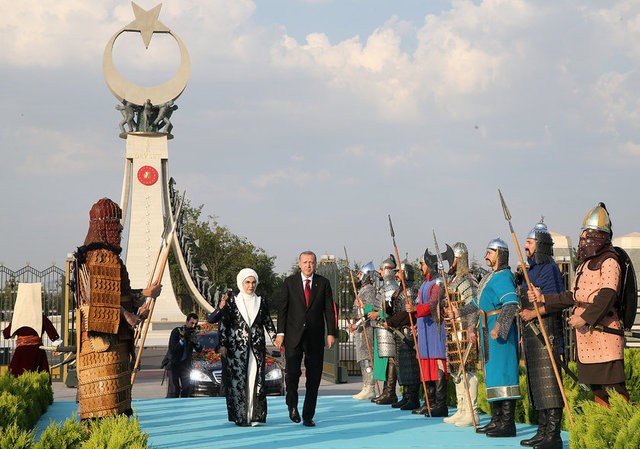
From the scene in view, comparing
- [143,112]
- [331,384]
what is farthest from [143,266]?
[331,384]

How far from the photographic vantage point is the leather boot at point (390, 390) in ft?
42.6

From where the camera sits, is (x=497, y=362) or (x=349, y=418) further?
(x=349, y=418)

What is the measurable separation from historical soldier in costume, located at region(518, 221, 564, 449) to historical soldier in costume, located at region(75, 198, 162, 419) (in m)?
3.48

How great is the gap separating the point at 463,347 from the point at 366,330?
350 centimetres

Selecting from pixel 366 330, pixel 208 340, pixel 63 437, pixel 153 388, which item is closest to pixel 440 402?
pixel 366 330

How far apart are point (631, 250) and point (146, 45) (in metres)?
18.8

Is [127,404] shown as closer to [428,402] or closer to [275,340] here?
[275,340]

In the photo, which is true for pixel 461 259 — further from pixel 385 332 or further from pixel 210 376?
pixel 210 376

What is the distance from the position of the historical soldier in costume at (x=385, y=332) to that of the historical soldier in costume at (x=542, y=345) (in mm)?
3725

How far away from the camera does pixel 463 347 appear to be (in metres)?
10.9

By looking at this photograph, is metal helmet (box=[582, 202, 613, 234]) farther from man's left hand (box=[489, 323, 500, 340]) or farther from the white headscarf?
the white headscarf

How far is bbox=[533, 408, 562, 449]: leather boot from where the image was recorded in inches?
328

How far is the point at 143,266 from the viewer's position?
3288 centimetres

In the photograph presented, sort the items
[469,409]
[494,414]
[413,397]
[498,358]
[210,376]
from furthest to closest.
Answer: [210,376] → [413,397] → [469,409] → [494,414] → [498,358]
